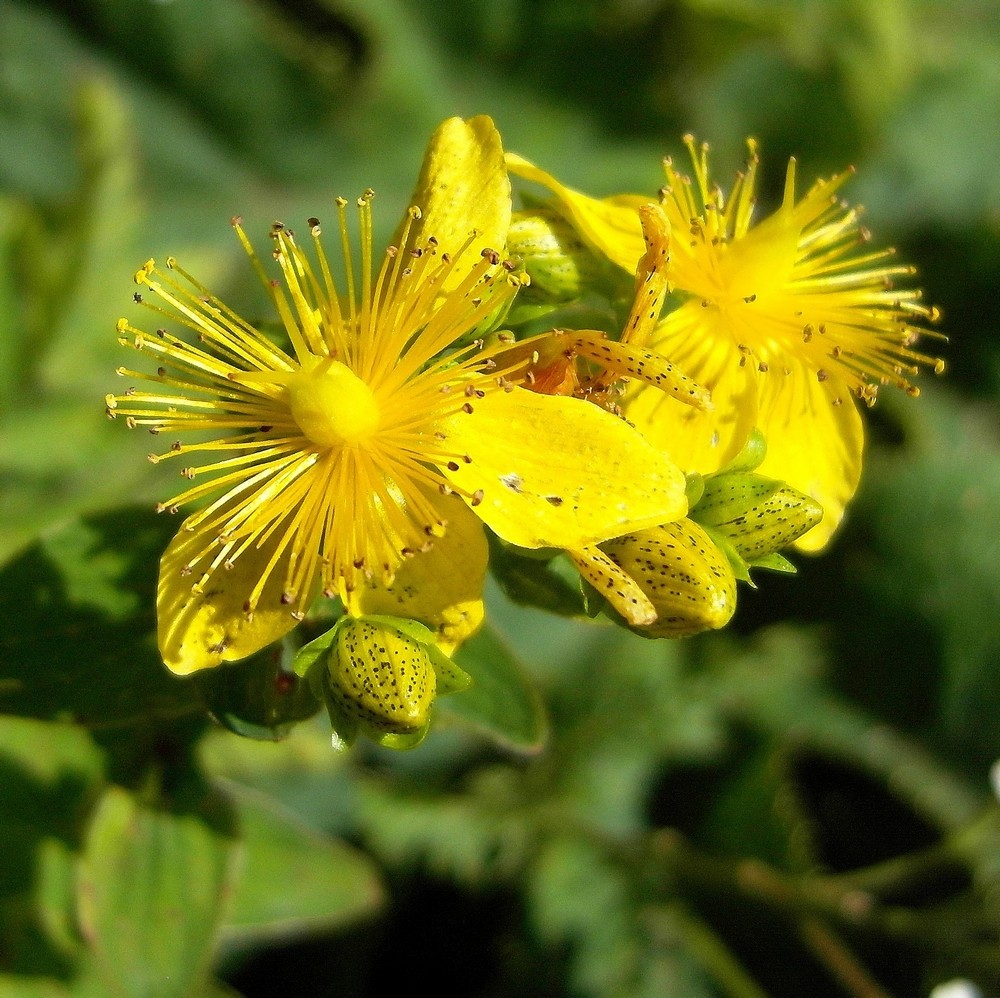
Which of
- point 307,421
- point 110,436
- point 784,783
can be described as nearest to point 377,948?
point 784,783

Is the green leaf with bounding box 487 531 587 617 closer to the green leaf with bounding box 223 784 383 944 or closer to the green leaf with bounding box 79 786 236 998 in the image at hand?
the green leaf with bounding box 79 786 236 998

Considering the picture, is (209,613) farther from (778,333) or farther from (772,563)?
(778,333)

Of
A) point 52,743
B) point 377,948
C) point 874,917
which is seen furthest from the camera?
point 377,948

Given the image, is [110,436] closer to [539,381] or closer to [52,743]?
[52,743]

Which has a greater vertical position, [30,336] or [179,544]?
[30,336]

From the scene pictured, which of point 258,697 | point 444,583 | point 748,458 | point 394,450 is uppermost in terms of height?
point 748,458

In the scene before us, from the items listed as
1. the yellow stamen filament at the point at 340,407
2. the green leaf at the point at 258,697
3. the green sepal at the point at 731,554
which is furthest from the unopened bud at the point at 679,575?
the green leaf at the point at 258,697

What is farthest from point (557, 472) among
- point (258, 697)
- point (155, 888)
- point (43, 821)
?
point (43, 821)
